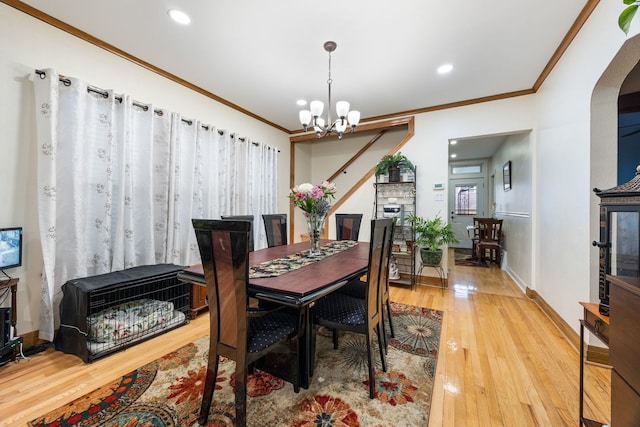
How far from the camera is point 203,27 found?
7.25ft

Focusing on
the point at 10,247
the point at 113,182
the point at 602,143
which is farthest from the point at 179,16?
the point at 602,143

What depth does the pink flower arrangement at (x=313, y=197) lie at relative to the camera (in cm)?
210

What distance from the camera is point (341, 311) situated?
175 centimetres

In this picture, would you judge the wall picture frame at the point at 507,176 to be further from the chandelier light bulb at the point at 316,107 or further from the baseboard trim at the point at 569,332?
the chandelier light bulb at the point at 316,107

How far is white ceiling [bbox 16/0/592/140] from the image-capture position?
1.98 metres

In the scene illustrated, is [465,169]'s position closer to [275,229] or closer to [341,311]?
[275,229]

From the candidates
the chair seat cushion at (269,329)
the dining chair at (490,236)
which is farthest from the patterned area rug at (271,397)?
the dining chair at (490,236)

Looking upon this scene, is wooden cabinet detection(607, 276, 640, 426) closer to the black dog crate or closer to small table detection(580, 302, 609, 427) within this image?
small table detection(580, 302, 609, 427)

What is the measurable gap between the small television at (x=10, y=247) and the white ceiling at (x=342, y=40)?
5.87 feet

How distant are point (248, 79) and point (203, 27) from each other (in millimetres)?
902

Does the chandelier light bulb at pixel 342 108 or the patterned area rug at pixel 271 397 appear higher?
the chandelier light bulb at pixel 342 108

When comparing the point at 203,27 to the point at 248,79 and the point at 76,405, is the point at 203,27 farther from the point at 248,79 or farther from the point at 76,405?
the point at 76,405

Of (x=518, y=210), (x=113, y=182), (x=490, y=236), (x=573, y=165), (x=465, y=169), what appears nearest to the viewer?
(x=573, y=165)

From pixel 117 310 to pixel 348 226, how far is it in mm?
2525
